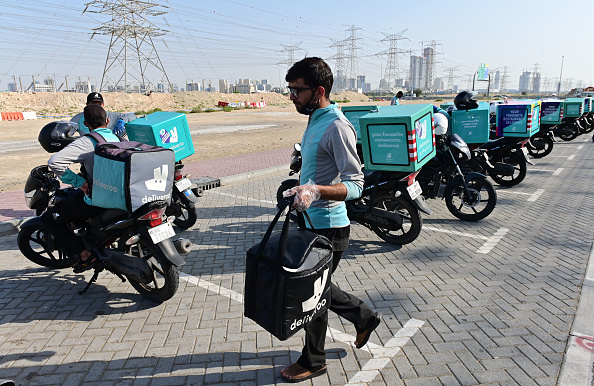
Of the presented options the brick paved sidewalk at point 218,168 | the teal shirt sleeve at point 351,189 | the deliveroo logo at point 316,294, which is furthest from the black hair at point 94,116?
the brick paved sidewalk at point 218,168

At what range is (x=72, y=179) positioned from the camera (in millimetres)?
4082

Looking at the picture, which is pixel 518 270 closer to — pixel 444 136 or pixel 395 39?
pixel 444 136

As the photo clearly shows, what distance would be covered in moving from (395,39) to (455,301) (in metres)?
88.1

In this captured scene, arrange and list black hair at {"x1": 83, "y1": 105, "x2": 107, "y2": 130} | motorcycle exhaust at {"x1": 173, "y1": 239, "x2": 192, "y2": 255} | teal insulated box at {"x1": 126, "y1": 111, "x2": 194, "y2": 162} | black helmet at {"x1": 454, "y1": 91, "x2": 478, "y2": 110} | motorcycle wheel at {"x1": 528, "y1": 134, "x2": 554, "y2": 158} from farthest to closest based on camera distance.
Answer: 1. motorcycle wheel at {"x1": 528, "y1": 134, "x2": 554, "y2": 158}
2. black helmet at {"x1": 454, "y1": 91, "x2": 478, "y2": 110}
3. teal insulated box at {"x1": 126, "y1": 111, "x2": 194, "y2": 162}
4. black hair at {"x1": 83, "y1": 105, "x2": 107, "y2": 130}
5. motorcycle exhaust at {"x1": 173, "y1": 239, "x2": 192, "y2": 255}

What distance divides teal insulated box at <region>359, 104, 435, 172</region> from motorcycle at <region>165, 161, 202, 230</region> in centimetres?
245

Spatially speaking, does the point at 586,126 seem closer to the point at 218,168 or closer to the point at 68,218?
the point at 218,168

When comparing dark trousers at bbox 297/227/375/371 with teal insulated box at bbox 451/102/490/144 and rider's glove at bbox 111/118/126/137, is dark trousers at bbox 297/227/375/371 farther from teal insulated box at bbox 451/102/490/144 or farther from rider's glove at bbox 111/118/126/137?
teal insulated box at bbox 451/102/490/144

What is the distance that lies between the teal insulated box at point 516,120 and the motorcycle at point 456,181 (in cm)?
293

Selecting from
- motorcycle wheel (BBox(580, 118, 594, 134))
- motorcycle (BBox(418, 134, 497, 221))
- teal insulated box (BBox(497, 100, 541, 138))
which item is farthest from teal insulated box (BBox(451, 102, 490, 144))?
motorcycle wheel (BBox(580, 118, 594, 134))

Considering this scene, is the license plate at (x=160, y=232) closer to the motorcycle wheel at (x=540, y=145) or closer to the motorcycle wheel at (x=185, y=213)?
the motorcycle wheel at (x=185, y=213)

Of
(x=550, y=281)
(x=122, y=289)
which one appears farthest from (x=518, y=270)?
(x=122, y=289)

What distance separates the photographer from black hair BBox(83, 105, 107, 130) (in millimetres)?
3932

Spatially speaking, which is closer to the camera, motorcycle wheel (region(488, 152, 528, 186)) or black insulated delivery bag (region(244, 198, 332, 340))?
black insulated delivery bag (region(244, 198, 332, 340))

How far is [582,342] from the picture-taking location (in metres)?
2.95
